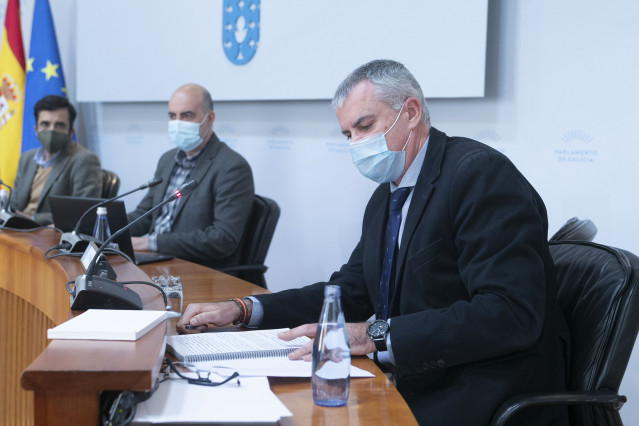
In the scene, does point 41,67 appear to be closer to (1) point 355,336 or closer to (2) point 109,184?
(2) point 109,184

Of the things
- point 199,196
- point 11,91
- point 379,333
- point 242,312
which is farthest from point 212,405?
point 11,91

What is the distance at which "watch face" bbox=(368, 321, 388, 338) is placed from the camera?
4.74 feet

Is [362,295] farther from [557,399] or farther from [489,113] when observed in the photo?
[489,113]

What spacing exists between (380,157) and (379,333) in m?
0.50

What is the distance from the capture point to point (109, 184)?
14.2 ft

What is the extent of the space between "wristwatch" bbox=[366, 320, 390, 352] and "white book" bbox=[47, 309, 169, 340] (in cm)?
42

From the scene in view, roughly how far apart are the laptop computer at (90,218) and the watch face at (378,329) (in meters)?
1.20

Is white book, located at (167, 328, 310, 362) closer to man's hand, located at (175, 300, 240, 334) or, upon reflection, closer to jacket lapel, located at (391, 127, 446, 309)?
man's hand, located at (175, 300, 240, 334)

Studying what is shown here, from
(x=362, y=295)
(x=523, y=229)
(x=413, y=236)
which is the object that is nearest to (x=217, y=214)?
(x=362, y=295)

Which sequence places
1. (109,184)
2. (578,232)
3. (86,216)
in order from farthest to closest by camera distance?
(109,184) < (86,216) < (578,232)

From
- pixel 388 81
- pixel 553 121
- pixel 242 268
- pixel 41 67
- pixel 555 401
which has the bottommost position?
pixel 242 268

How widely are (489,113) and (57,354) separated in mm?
2518

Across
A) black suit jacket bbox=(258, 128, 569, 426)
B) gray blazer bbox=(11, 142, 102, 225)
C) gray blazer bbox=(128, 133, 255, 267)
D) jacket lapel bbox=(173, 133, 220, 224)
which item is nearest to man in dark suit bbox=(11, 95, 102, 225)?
gray blazer bbox=(11, 142, 102, 225)

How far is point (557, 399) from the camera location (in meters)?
1.40
